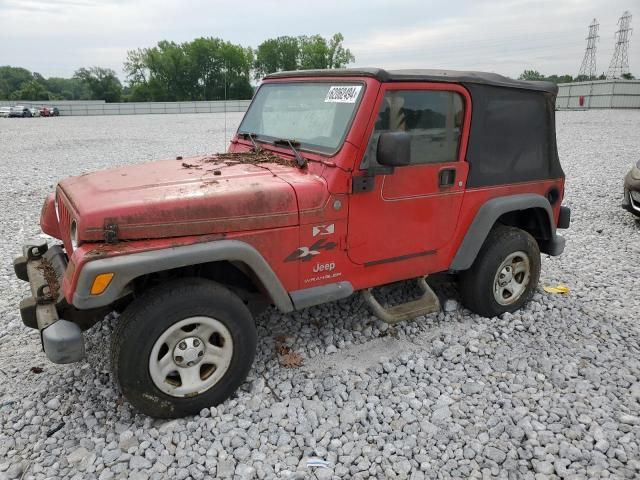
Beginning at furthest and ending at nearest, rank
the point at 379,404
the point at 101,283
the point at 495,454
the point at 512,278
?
the point at 512,278
the point at 379,404
the point at 495,454
the point at 101,283

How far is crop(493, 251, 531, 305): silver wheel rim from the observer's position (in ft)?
13.8

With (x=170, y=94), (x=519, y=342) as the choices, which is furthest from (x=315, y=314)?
(x=170, y=94)

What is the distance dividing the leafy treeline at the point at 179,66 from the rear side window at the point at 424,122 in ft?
183

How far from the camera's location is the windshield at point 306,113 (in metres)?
3.30

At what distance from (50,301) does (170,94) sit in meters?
60.4


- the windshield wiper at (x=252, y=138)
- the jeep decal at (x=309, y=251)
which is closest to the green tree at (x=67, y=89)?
the windshield wiper at (x=252, y=138)

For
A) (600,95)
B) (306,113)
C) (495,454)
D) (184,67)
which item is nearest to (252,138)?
(306,113)

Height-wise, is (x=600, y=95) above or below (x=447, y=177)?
above

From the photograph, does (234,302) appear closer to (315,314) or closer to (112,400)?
(112,400)

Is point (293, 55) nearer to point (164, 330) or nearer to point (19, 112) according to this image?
point (19, 112)

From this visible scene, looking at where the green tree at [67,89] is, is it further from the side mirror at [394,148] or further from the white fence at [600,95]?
the side mirror at [394,148]

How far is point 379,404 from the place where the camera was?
3152 mm

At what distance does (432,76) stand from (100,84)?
238ft

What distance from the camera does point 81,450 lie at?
2746 mm
